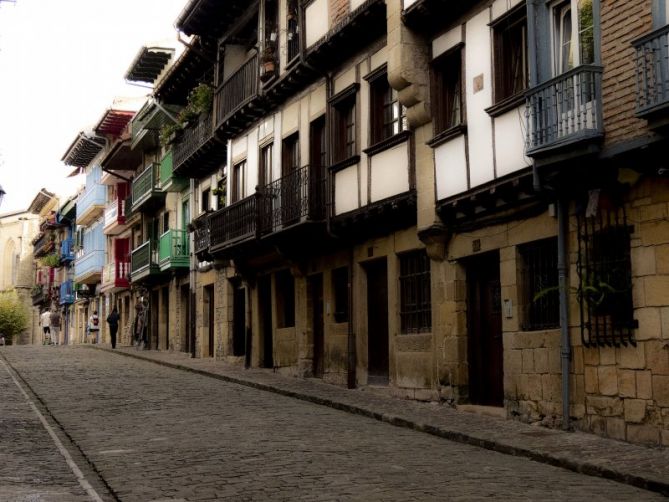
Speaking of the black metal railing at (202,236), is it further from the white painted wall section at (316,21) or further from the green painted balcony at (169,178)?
the white painted wall section at (316,21)

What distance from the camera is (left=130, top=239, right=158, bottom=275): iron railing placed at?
36031 millimetres

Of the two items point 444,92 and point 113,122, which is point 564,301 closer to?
point 444,92

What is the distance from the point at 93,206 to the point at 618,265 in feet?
139

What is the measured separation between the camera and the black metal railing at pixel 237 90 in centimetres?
2328

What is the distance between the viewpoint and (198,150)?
28141 mm

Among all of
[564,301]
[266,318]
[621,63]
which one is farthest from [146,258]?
[621,63]

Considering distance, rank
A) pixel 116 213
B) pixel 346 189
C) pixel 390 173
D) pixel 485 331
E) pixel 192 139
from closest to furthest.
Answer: pixel 485 331
pixel 390 173
pixel 346 189
pixel 192 139
pixel 116 213

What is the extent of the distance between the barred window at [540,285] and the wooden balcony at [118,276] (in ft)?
105

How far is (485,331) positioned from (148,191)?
2343 centimetres

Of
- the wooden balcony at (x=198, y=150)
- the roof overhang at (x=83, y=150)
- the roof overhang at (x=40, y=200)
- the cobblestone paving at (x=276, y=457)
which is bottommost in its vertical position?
the cobblestone paving at (x=276, y=457)

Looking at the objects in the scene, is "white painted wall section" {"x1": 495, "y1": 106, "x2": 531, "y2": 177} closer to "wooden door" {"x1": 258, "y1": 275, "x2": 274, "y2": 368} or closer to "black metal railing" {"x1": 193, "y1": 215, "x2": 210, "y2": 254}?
"wooden door" {"x1": 258, "y1": 275, "x2": 274, "y2": 368}

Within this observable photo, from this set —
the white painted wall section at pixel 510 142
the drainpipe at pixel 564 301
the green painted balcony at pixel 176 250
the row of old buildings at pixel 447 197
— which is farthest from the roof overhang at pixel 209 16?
the drainpipe at pixel 564 301

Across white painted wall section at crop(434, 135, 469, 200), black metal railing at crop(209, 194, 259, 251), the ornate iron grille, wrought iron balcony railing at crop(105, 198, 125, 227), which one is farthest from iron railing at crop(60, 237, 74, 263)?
the ornate iron grille

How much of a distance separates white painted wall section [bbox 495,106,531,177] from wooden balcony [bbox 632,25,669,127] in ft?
8.55
